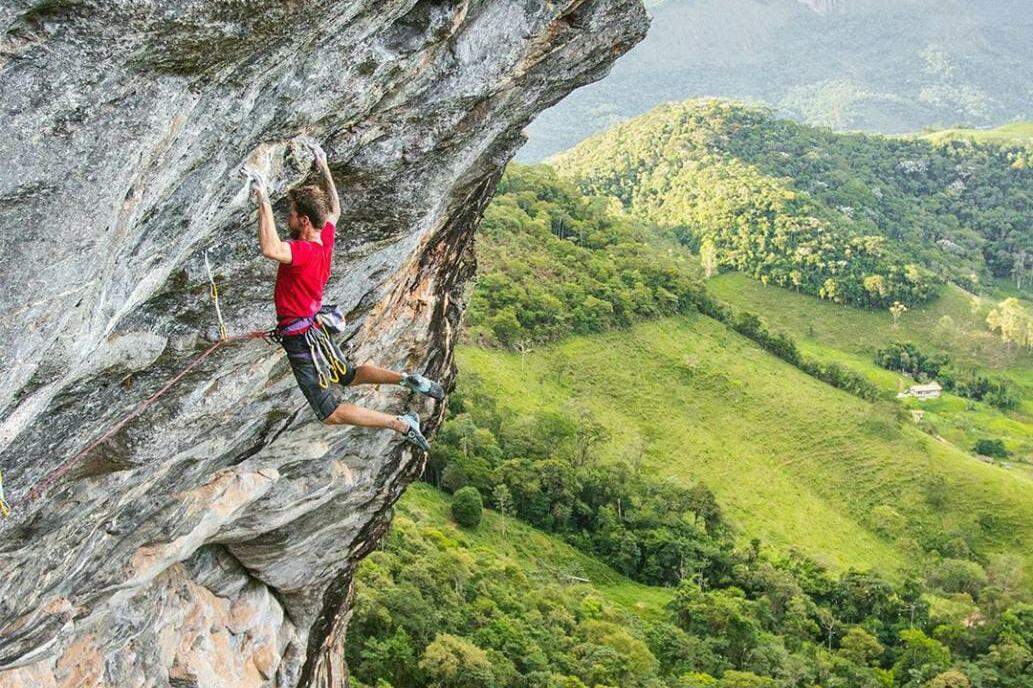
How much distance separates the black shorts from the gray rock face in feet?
3.40

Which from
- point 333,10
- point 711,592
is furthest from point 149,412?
point 711,592

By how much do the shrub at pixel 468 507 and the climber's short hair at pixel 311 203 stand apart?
Answer: 45.1 metres

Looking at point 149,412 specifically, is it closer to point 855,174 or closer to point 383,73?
point 383,73

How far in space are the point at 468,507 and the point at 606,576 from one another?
10285 mm

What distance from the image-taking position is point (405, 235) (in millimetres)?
11898

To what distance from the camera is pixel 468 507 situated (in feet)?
174

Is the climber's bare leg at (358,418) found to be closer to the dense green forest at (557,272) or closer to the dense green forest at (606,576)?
the dense green forest at (606,576)

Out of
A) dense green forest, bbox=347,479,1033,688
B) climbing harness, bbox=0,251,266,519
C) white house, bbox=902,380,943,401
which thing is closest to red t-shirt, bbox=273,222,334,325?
climbing harness, bbox=0,251,266,519

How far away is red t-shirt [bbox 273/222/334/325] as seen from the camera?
8.62m

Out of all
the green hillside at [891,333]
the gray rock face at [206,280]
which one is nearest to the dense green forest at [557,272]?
the green hillside at [891,333]

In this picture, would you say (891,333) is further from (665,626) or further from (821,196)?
(665,626)

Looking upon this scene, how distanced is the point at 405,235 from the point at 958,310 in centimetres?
13398

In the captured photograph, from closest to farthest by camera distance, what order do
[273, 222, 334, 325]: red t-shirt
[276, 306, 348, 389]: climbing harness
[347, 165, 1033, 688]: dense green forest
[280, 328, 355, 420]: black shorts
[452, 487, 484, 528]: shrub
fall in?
1. [273, 222, 334, 325]: red t-shirt
2. [276, 306, 348, 389]: climbing harness
3. [280, 328, 355, 420]: black shorts
4. [347, 165, 1033, 688]: dense green forest
5. [452, 487, 484, 528]: shrub

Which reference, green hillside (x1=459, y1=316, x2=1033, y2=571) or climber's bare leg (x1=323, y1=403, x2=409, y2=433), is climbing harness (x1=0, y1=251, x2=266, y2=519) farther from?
green hillside (x1=459, y1=316, x2=1033, y2=571)
